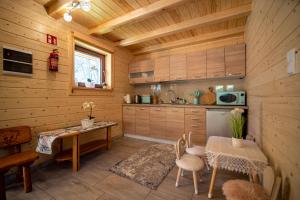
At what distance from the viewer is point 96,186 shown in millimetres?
1799

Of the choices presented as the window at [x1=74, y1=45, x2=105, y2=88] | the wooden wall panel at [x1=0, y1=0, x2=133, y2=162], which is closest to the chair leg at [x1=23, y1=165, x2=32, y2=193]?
the wooden wall panel at [x1=0, y1=0, x2=133, y2=162]

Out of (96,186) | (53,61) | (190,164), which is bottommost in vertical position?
(96,186)

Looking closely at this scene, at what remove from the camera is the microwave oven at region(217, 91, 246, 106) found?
9.19ft

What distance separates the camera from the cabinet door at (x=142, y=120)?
12.2ft

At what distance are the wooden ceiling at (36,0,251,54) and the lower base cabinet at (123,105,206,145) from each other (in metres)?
1.81

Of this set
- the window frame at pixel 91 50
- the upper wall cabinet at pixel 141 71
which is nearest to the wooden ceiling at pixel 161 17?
the window frame at pixel 91 50

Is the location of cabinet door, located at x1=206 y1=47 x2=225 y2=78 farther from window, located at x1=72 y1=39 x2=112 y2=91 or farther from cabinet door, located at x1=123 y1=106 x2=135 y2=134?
window, located at x1=72 y1=39 x2=112 y2=91

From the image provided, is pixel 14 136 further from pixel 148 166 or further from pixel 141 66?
pixel 141 66

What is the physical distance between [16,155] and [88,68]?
2.26 meters

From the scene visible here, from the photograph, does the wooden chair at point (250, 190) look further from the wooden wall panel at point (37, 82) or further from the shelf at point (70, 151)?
the wooden wall panel at point (37, 82)

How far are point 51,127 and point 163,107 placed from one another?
239 cm

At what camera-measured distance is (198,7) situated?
2.37 meters

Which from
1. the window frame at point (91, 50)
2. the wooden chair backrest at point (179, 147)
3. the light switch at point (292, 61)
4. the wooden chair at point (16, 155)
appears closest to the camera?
the light switch at point (292, 61)

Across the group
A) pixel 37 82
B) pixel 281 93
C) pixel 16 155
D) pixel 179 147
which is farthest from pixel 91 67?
pixel 281 93
